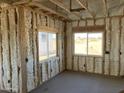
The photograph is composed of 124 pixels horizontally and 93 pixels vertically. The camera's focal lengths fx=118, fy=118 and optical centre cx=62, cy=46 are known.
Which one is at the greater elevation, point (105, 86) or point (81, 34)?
point (81, 34)

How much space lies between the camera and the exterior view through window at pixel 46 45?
193 inches

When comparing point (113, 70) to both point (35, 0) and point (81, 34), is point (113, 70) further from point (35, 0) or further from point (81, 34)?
point (35, 0)

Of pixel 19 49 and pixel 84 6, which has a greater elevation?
pixel 84 6

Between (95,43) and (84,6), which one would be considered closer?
(84,6)

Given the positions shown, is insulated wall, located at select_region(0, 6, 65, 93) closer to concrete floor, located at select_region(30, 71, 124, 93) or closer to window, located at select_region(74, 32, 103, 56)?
concrete floor, located at select_region(30, 71, 124, 93)

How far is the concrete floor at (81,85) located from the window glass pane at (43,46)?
1140 millimetres

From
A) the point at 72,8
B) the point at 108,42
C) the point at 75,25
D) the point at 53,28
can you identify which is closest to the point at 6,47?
the point at 53,28

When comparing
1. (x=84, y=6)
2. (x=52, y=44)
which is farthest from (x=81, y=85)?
(x=84, y=6)

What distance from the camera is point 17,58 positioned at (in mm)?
3939

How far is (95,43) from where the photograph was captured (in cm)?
630

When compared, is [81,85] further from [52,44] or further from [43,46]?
[52,44]

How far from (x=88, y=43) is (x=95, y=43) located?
37 cm

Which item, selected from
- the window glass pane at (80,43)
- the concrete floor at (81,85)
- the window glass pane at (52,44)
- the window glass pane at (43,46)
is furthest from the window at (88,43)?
the window glass pane at (43,46)

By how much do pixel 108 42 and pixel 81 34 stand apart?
4.89 ft
